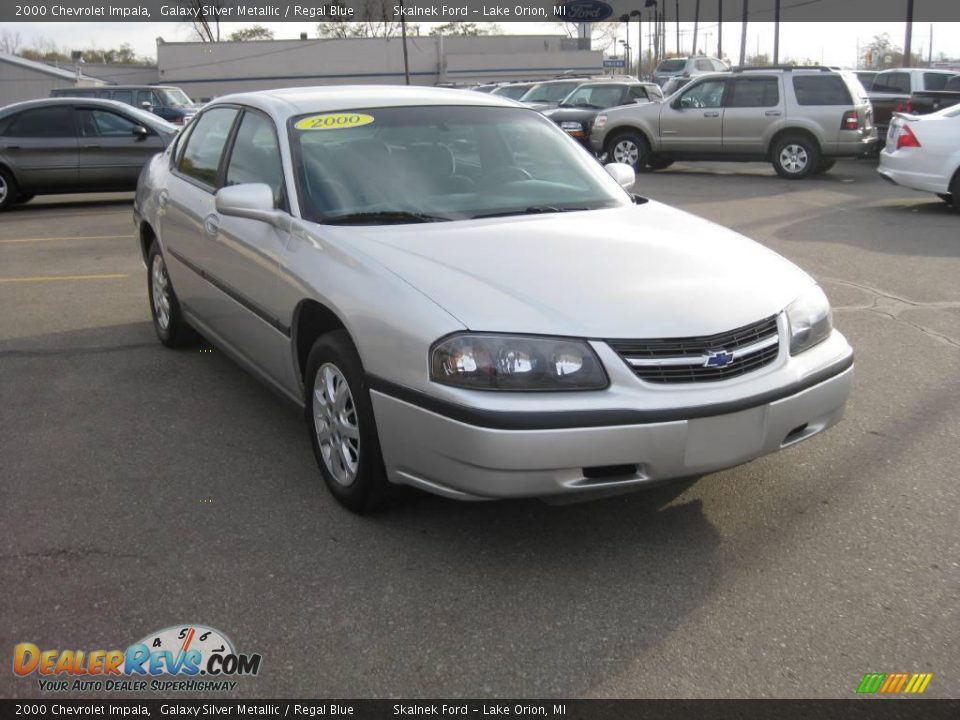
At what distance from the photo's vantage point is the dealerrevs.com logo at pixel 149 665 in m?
2.83

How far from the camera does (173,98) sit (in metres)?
25.9

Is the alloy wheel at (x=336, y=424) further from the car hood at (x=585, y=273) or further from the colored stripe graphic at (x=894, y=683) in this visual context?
the colored stripe graphic at (x=894, y=683)

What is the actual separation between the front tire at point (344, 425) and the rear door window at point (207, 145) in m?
1.79

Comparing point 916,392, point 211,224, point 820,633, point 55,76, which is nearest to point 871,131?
point 916,392

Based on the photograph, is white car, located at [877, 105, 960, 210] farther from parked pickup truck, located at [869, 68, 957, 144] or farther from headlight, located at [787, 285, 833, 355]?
headlight, located at [787, 285, 833, 355]

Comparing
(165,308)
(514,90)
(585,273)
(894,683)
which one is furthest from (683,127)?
(894,683)

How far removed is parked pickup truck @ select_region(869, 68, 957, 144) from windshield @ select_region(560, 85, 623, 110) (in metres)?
4.92

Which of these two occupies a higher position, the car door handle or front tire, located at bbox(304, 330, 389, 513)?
the car door handle

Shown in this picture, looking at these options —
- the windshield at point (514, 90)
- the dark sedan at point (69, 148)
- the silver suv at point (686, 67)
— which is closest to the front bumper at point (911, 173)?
the dark sedan at point (69, 148)

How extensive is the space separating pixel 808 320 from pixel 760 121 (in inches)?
532

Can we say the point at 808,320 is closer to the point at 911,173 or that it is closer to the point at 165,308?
the point at 165,308

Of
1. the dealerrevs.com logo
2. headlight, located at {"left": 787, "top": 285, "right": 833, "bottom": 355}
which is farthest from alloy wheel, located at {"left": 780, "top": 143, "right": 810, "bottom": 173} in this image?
the dealerrevs.com logo
